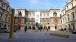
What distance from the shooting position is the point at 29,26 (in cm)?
7500

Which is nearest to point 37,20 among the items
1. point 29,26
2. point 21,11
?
point 29,26

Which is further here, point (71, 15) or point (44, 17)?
point (44, 17)

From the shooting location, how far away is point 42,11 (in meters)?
80.9

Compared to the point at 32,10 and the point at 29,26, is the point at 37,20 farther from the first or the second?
the point at 32,10

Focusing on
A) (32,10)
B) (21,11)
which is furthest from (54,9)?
(21,11)

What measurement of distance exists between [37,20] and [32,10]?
1665cm

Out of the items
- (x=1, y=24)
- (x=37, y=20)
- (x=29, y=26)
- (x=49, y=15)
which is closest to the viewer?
(x=1, y=24)

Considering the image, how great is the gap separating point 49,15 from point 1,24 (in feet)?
116

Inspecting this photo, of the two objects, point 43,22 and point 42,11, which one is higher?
point 42,11

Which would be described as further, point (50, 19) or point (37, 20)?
point (50, 19)

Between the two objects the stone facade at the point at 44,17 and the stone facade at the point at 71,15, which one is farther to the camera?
the stone facade at the point at 44,17

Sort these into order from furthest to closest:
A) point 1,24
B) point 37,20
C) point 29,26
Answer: point 29,26 < point 37,20 < point 1,24

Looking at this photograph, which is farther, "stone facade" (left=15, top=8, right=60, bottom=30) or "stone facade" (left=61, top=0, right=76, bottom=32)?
"stone facade" (left=15, top=8, right=60, bottom=30)

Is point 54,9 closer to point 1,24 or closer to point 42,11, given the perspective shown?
point 42,11
